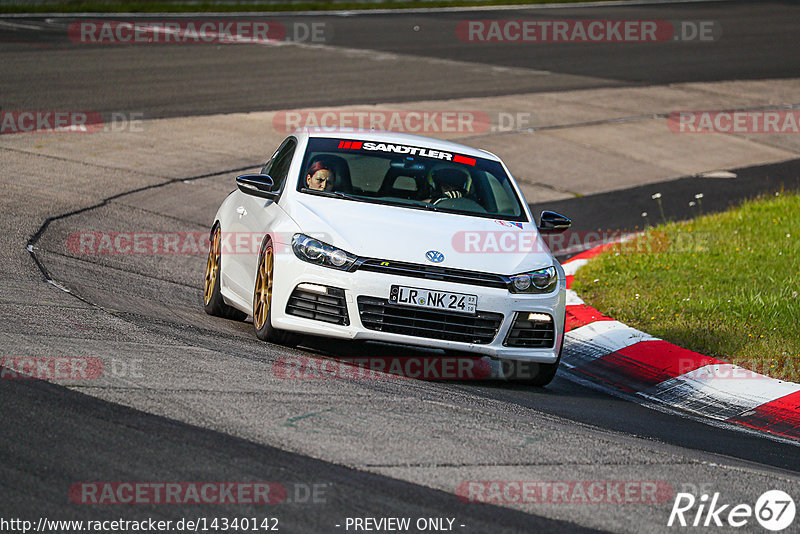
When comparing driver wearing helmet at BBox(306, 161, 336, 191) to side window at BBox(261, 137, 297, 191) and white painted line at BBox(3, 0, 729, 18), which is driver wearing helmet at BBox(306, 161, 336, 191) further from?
white painted line at BBox(3, 0, 729, 18)

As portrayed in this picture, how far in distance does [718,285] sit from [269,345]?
16.4 feet

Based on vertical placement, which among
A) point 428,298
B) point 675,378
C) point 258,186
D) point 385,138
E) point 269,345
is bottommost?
point 675,378

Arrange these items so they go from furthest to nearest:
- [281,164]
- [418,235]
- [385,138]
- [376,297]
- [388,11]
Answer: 1. [388,11]
2. [281,164]
3. [385,138]
4. [418,235]
5. [376,297]

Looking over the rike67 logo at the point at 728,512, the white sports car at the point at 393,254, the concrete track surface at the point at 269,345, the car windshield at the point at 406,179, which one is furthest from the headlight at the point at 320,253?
the rike67 logo at the point at 728,512

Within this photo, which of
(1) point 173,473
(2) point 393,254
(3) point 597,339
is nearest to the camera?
(1) point 173,473

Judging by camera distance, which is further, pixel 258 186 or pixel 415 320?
pixel 258 186

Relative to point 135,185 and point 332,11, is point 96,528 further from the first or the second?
point 332,11

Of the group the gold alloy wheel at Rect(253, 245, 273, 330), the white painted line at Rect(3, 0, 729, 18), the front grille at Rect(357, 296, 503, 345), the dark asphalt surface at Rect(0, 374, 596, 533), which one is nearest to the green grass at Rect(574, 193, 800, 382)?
the front grille at Rect(357, 296, 503, 345)

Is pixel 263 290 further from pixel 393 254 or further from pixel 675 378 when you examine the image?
pixel 675 378

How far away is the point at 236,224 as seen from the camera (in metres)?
8.98

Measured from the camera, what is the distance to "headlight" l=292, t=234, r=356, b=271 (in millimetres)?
7457

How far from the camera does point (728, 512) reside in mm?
5129

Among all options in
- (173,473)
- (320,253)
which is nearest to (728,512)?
(173,473)

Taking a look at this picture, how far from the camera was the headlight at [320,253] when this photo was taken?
7.46m
